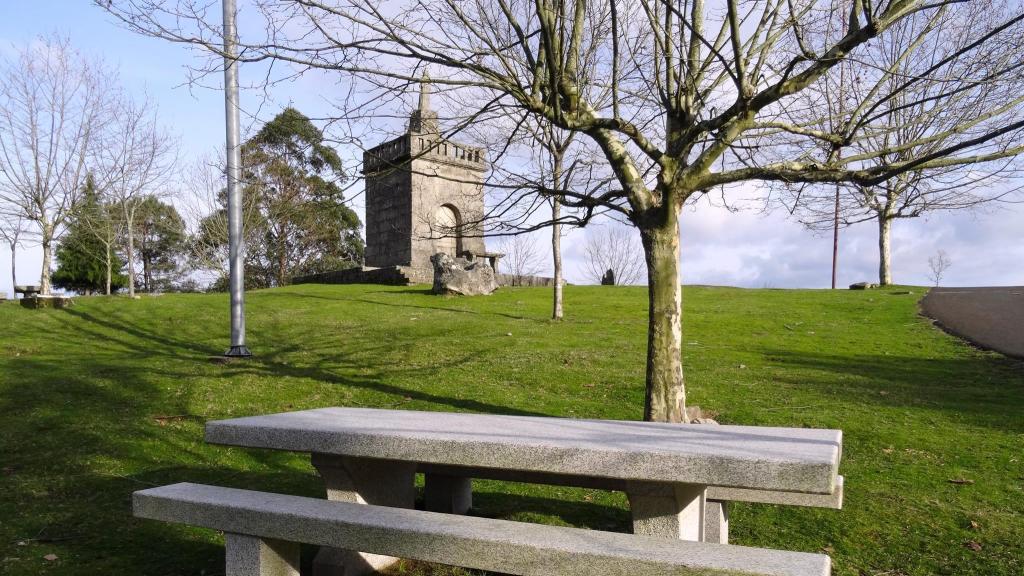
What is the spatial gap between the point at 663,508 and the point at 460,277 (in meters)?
17.7

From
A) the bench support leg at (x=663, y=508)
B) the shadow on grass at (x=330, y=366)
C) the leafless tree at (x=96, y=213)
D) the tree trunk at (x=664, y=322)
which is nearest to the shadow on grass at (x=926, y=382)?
the tree trunk at (x=664, y=322)

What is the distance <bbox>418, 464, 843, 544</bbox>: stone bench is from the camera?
3.75 meters

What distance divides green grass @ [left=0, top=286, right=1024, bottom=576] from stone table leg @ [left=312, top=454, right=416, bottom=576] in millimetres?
338

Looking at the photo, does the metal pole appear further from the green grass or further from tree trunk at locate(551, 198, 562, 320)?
tree trunk at locate(551, 198, 562, 320)

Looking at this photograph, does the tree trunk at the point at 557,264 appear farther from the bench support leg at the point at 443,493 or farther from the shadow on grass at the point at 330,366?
the bench support leg at the point at 443,493

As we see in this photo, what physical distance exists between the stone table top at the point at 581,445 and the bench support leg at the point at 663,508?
0.09 meters

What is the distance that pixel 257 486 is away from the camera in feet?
17.5

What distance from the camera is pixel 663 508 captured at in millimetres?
3160

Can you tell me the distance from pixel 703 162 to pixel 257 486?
14.6 ft

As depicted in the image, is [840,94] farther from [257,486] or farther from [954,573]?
[257,486]

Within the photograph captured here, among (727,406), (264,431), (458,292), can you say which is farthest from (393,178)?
(264,431)

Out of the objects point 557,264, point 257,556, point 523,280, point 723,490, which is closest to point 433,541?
point 257,556

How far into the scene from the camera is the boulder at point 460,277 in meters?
20.6

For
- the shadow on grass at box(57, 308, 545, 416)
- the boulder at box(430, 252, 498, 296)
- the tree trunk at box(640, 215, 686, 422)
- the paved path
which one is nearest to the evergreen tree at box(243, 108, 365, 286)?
the boulder at box(430, 252, 498, 296)
